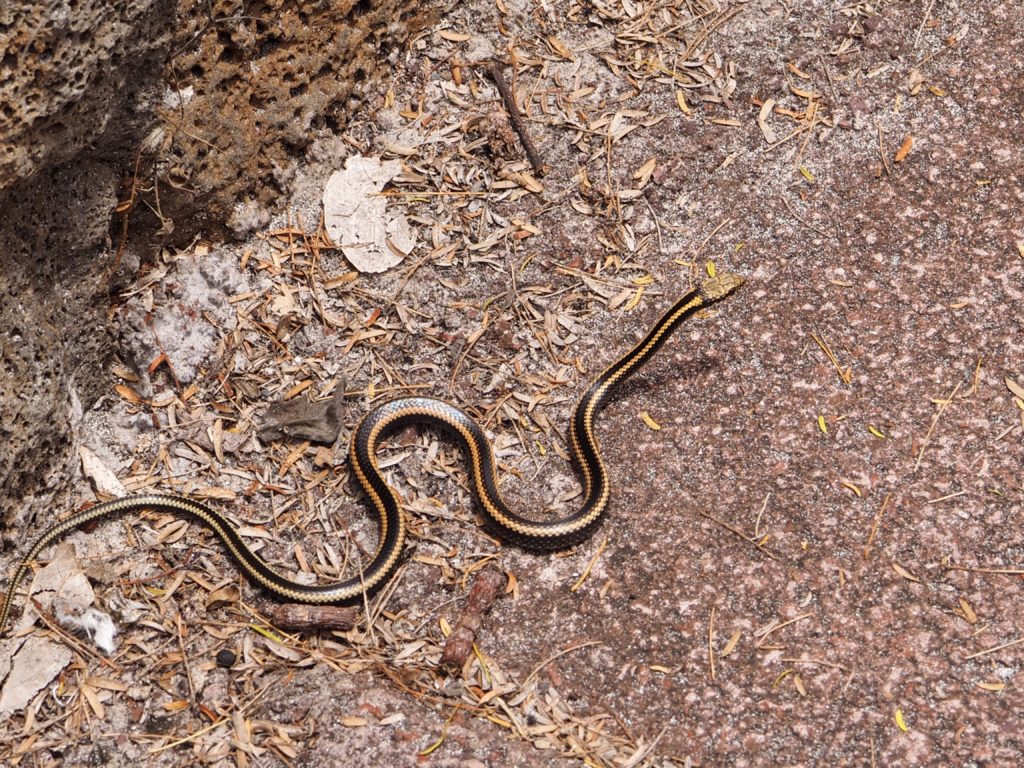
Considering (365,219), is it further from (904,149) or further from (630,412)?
(904,149)

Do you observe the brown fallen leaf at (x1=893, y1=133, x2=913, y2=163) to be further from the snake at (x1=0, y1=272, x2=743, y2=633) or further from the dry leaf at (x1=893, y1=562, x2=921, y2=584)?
the dry leaf at (x1=893, y1=562, x2=921, y2=584)

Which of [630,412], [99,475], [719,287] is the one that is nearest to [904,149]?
[719,287]

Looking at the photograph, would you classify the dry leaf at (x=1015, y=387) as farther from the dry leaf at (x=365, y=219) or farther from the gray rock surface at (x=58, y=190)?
the gray rock surface at (x=58, y=190)

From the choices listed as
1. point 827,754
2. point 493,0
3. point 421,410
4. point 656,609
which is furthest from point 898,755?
point 493,0

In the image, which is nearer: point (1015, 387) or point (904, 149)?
point (1015, 387)

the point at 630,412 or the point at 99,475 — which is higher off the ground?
the point at 99,475

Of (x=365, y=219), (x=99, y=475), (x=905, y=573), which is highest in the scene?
(x=365, y=219)

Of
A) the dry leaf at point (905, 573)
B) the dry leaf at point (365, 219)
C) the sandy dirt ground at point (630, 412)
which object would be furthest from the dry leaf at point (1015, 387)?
the dry leaf at point (365, 219)

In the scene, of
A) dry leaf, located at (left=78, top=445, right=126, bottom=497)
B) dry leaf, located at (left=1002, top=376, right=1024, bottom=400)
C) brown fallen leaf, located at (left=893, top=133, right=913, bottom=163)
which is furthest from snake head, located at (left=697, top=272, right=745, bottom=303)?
dry leaf, located at (left=78, top=445, right=126, bottom=497)
